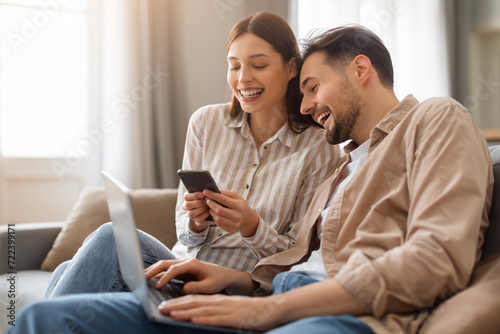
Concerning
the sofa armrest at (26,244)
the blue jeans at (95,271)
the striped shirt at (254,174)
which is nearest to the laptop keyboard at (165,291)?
the blue jeans at (95,271)

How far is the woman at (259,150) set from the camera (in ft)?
4.92

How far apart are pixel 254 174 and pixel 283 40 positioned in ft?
1.39

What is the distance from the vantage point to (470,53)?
401 centimetres

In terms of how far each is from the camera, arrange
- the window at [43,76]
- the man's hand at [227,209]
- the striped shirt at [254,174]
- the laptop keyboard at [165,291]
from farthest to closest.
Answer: the window at [43,76]
the striped shirt at [254,174]
the man's hand at [227,209]
the laptop keyboard at [165,291]

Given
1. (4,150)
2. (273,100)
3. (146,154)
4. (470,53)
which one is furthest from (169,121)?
(470,53)

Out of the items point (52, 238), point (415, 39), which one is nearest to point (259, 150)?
point (52, 238)

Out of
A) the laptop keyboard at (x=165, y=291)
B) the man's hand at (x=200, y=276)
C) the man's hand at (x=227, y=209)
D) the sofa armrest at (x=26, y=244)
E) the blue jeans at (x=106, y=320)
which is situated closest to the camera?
the blue jeans at (x=106, y=320)

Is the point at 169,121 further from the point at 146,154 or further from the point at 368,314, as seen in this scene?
the point at 368,314

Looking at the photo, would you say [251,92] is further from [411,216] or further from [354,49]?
[411,216]

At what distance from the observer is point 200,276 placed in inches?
47.4

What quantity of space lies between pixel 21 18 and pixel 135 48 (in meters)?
0.64

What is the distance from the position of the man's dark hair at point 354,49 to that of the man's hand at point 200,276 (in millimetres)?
611

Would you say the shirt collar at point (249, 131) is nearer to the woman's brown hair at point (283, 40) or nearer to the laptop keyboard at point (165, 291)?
the woman's brown hair at point (283, 40)

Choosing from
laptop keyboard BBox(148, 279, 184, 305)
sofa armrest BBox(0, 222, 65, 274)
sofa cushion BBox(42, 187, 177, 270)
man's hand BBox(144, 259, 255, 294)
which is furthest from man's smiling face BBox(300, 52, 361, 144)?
sofa armrest BBox(0, 222, 65, 274)
